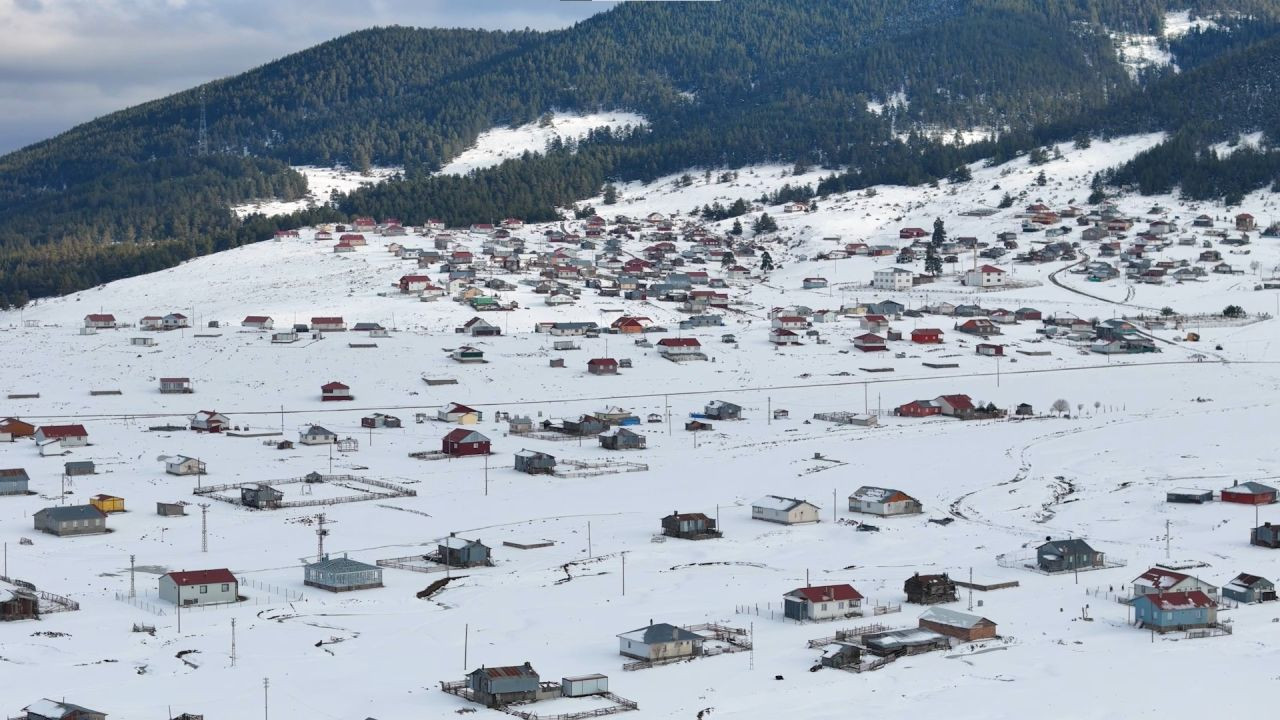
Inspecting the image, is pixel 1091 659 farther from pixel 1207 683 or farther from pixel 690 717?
pixel 690 717

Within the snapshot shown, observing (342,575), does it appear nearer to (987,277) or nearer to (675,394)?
(675,394)

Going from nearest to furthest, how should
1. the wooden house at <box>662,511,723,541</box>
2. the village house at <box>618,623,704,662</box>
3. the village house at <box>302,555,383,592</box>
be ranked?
1. the village house at <box>618,623,704,662</box>
2. the village house at <box>302,555,383,592</box>
3. the wooden house at <box>662,511,723,541</box>

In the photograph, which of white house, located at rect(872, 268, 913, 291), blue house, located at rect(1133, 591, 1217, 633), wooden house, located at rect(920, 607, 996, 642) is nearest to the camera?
wooden house, located at rect(920, 607, 996, 642)

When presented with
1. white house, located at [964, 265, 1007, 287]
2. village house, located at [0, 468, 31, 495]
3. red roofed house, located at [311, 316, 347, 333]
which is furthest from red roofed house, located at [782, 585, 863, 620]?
white house, located at [964, 265, 1007, 287]

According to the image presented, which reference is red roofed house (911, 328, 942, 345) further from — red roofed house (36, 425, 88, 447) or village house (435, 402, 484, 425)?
red roofed house (36, 425, 88, 447)

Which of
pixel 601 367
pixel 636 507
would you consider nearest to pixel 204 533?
pixel 636 507

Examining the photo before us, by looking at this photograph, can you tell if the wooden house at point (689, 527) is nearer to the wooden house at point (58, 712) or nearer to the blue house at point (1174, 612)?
the blue house at point (1174, 612)
